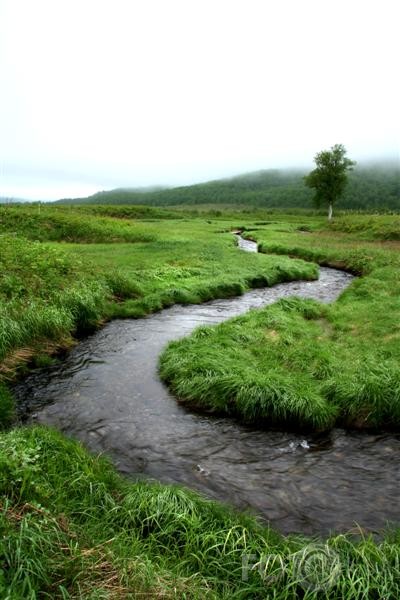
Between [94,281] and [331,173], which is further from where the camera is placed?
[331,173]

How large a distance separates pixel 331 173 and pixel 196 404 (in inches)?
3749

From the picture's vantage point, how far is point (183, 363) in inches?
578

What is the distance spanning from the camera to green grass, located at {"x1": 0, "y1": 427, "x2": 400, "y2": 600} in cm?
520

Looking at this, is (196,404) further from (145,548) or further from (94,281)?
(94,281)

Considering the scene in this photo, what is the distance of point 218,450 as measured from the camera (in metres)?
10.5

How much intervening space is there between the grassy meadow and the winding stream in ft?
2.10

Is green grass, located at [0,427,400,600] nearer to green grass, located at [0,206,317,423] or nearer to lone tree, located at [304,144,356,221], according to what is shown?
green grass, located at [0,206,317,423]

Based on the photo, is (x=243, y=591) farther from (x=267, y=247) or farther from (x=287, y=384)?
(x=267, y=247)

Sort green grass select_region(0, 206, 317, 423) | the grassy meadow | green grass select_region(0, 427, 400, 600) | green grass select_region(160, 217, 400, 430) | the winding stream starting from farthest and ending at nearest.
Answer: green grass select_region(0, 206, 317, 423), green grass select_region(160, 217, 400, 430), the winding stream, the grassy meadow, green grass select_region(0, 427, 400, 600)

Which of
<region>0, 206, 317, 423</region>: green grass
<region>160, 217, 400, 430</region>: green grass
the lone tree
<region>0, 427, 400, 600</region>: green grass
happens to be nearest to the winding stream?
<region>160, 217, 400, 430</region>: green grass

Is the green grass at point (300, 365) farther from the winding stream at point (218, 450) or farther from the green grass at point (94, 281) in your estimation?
the green grass at point (94, 281)

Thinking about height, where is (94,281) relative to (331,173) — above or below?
below

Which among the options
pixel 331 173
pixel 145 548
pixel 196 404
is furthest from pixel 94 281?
pixel 331 173

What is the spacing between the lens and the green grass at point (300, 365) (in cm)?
1181
